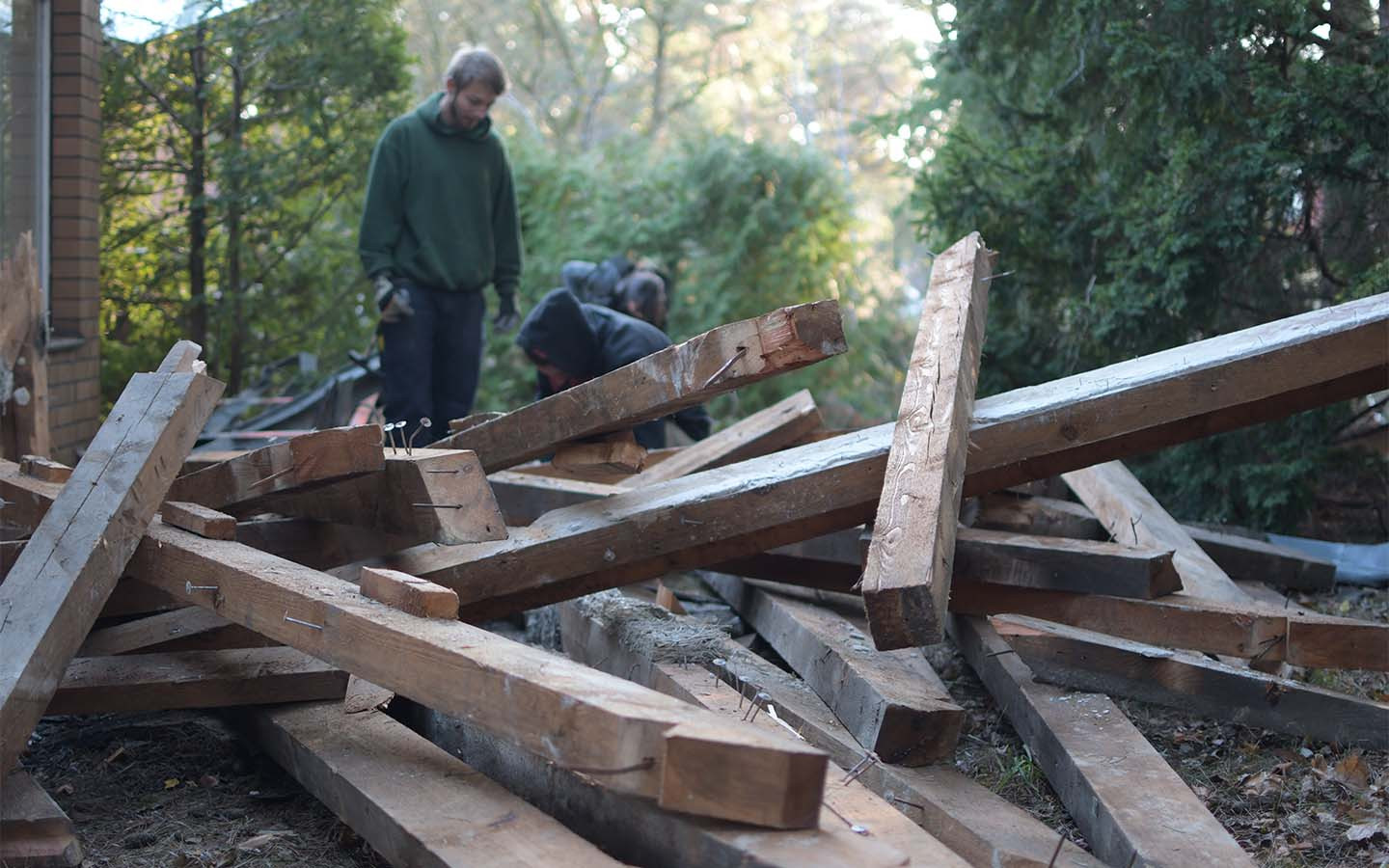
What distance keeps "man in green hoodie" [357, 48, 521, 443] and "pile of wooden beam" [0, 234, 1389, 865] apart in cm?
230

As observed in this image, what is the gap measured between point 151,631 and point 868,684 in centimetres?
186

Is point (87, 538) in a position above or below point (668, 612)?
above

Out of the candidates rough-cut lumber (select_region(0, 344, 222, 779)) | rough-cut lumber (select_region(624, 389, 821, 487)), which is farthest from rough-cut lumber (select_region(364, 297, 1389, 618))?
rough-cut lumber (select_region(624, 389, 821, 487))

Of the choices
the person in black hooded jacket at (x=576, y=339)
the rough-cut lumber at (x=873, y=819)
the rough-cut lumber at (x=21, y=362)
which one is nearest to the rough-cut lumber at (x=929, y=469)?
the rough-cut lumber at (x=873, y=819)

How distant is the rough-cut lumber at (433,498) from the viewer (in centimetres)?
279

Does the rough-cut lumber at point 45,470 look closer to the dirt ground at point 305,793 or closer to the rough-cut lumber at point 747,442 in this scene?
the dirt ground at point 305,793

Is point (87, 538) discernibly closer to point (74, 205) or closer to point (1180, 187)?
point (74, 205)

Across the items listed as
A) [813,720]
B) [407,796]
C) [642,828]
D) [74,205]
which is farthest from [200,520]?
[74,205]

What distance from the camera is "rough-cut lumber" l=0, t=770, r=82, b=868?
2.31 m

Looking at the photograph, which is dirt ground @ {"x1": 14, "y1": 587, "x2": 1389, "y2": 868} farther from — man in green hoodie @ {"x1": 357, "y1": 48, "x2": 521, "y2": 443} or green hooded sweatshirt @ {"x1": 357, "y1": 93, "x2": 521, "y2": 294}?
green hooded sweatshirt @ {"x1": 357, "y1": 93, "x2": 521, "y2": 294}

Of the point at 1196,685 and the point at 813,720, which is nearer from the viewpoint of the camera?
the point at 813,720

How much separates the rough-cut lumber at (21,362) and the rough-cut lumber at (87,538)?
1.80m

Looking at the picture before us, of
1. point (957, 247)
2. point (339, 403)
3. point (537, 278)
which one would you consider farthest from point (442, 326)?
point (537, 278)

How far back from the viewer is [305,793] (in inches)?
114
